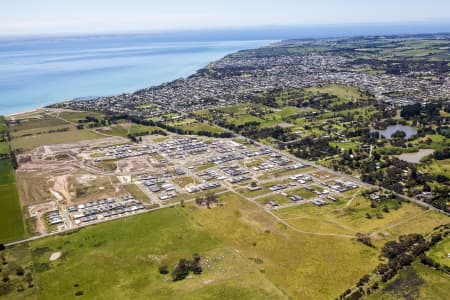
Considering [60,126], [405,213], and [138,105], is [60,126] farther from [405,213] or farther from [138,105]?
[405,213]

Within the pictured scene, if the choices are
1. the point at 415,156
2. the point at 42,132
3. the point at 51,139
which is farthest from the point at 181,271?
the point at 42,132

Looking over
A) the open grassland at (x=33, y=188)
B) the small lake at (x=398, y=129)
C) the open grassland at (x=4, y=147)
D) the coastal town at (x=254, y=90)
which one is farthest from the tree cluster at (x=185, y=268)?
the coastal town at (x=254, y=90)

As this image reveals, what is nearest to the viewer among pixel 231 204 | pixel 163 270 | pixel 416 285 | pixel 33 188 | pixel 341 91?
pixel 416 285

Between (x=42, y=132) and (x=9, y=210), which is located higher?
(x=42, y=132)

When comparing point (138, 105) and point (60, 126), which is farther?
point (138, 105)

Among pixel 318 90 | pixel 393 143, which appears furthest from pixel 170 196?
pixel 318 90

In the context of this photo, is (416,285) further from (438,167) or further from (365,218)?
(438,167)
